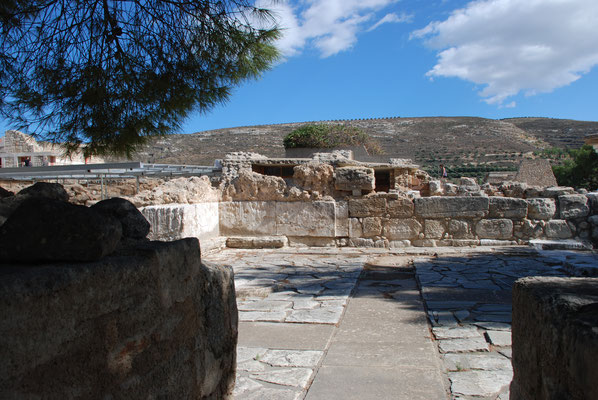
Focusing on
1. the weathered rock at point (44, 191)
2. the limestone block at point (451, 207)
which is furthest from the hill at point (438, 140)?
the weathered rock at point (44, 191)

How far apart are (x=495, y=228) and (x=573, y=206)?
1.47 meters

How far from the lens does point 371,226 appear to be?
29.9ft

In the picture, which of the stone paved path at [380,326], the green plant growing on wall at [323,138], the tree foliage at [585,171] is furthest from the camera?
the tree foliage at [585,171]

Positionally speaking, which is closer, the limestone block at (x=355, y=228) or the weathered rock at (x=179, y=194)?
the weathered rock at (x=179, y=194)

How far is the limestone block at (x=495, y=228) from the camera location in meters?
8.81

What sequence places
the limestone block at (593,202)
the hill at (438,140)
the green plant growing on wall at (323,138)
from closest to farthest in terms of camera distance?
the limestone block at (593,202)
the green plant growing on wall at (323,138)
the hill at (438,140)

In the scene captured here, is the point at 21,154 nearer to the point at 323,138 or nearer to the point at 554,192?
the point at 323,138

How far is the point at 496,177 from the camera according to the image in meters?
24.9

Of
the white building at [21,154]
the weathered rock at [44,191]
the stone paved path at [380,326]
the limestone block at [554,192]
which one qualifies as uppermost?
the white building at [21,154]

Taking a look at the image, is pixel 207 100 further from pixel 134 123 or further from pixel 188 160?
pixel 188 160

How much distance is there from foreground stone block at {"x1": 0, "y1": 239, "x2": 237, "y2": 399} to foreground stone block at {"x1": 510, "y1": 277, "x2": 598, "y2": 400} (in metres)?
1.44

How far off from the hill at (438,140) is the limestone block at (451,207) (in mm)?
22026

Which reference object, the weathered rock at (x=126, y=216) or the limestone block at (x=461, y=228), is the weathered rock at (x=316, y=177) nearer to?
the limestone block at (x=461, y=228)

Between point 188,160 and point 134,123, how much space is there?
27225mm
